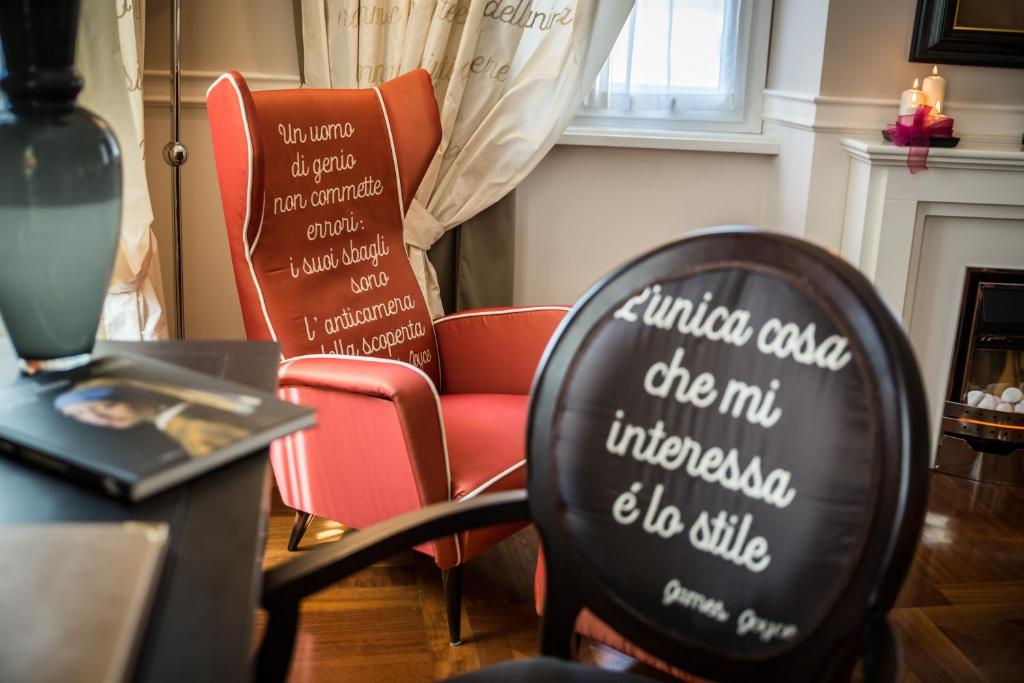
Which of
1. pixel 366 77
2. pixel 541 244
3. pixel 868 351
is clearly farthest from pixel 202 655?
pixel 541 244

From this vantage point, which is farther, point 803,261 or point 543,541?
point 543,541

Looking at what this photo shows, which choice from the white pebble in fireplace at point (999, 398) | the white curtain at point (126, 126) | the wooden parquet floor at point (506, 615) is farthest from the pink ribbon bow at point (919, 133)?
the white curtain at point (126, 126)

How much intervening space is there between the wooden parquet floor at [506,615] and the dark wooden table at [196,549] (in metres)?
1.03

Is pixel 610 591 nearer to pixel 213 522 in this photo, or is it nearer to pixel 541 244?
pixel 213 522

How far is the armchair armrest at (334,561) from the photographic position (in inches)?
31.4

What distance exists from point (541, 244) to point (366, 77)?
71 cm

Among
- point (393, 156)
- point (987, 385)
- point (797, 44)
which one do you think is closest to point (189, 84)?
point (393, 156)

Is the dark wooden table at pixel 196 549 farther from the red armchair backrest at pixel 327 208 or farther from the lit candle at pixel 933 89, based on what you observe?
the lit candle at pixel 933 89

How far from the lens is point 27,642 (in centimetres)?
54

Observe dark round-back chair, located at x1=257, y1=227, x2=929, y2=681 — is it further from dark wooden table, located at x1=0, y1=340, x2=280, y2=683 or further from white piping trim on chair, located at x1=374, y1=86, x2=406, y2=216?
white piping trim on chair, located at x1=374, y1=86, x2=406, y2=216

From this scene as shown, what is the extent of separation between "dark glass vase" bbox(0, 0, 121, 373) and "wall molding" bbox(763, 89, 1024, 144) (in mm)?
1994

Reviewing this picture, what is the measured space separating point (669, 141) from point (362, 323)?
45.5 inches

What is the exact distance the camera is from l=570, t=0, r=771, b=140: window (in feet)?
9.09

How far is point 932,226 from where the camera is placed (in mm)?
2520
